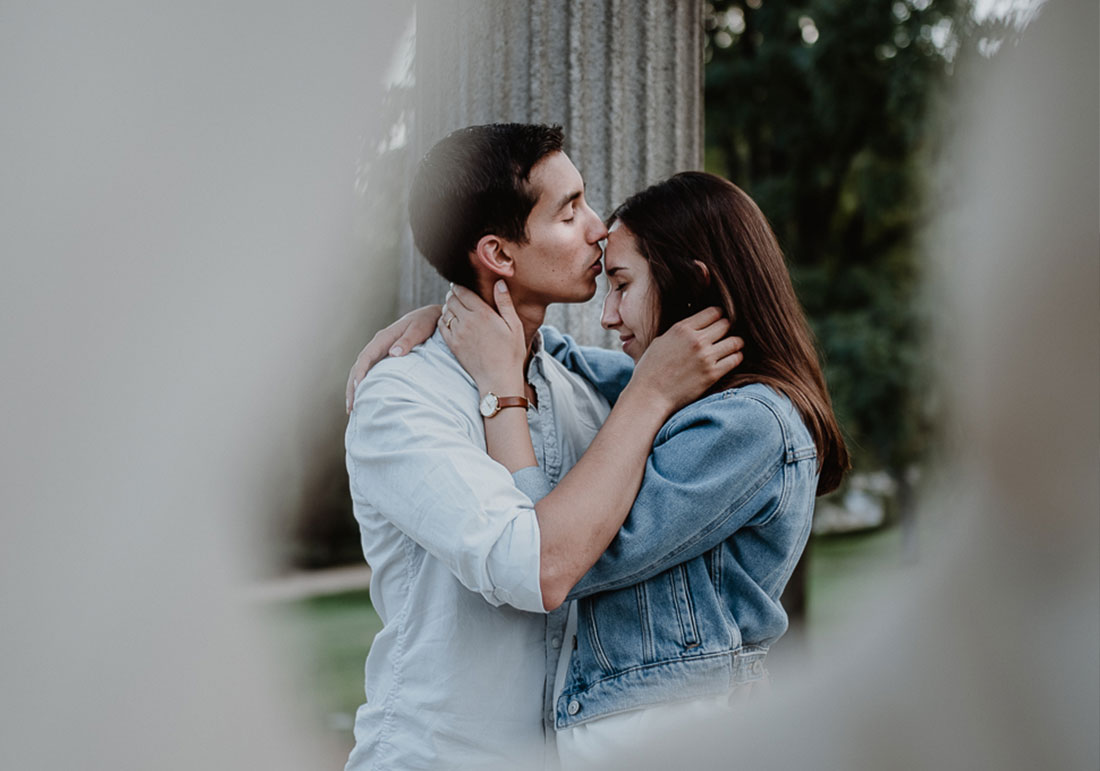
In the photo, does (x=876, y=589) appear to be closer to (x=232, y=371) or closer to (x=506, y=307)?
(x=506, y=307)

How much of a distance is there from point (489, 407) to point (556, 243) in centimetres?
38

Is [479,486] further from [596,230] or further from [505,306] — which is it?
[596,230]

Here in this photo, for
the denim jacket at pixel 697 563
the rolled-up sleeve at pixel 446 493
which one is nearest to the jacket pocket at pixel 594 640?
the denim jacket at pixel 697 563

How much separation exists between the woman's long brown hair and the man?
0.14 m

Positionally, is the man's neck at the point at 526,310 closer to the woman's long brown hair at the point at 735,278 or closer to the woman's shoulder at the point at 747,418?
the woman's long brown hair at the point at 735,278

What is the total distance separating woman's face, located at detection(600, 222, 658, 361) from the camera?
169 cm

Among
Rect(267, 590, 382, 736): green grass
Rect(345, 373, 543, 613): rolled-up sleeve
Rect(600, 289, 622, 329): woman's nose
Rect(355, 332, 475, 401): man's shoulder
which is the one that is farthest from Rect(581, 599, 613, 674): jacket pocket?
Rect(267, 590, 382, 736): green grass

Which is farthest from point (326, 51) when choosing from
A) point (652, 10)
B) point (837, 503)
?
point (837, 503)

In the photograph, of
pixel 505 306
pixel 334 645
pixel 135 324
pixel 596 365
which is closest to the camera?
pixel 135 324

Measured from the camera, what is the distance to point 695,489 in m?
1.40

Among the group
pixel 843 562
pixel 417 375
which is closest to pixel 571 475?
pixel 417 375

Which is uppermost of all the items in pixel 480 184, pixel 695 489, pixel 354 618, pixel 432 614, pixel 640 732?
pixel 480 184

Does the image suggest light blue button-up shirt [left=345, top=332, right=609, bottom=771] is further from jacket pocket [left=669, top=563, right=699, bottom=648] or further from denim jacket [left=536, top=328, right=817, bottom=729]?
jacket pocket [left=669, top=563, right=699, bottom=648]

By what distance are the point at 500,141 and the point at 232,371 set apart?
615 mm
